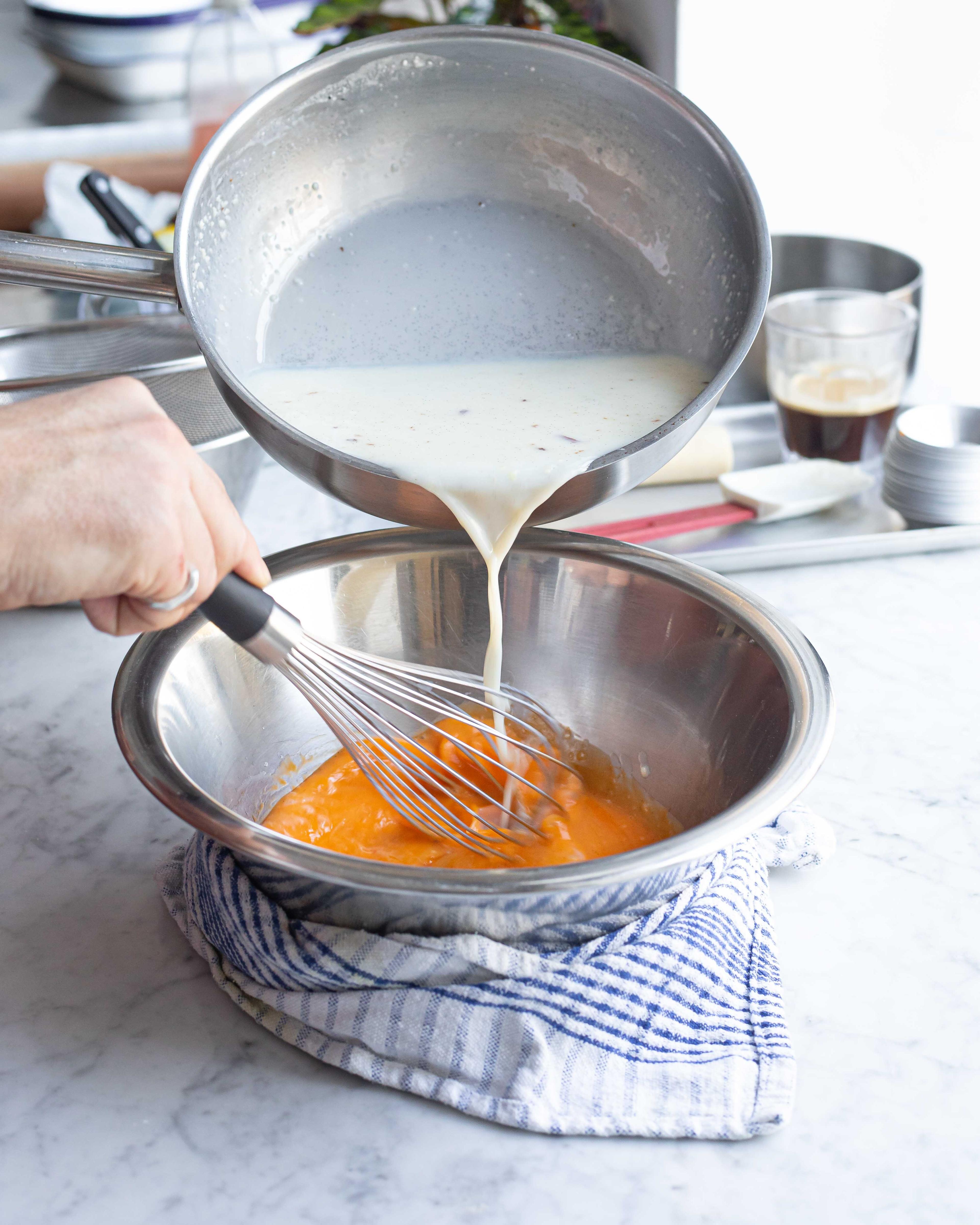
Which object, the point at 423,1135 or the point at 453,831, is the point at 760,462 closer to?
the point at 453,831

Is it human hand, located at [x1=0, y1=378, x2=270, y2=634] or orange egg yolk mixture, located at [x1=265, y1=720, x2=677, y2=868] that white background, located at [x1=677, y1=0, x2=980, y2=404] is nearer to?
orange egg yolk mixture, located at [x1=265, y1=720, x2=677, y2=868]

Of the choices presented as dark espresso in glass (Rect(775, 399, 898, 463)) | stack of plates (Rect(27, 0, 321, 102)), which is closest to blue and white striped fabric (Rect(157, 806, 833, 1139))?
dark espresso in glass (Rect(775, 399, 898, 463))

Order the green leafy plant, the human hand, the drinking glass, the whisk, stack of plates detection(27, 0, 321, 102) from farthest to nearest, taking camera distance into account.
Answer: stack of plates detection(27, 0, 321, 102)
the green leafy plant
the drinking glass
the whisk
the human hand

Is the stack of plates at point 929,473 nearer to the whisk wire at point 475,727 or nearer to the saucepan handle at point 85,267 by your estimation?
the whisk wire at point 475,727

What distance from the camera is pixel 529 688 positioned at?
793 mm

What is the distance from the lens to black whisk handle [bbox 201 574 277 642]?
573 mm

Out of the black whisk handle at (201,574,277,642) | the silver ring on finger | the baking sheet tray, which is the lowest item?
the baking sheet tray

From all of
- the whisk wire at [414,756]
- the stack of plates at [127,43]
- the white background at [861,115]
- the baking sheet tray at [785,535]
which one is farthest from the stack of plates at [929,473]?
the stack of plates at [127,43]

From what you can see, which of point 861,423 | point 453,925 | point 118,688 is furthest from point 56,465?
point 861,423

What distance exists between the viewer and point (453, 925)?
543 mm

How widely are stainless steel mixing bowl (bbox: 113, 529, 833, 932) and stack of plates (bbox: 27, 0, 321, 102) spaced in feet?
4.55

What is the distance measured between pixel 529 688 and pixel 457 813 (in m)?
0.11

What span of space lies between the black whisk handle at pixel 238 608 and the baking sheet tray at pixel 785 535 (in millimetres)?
480

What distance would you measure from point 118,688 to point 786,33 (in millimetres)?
1055
